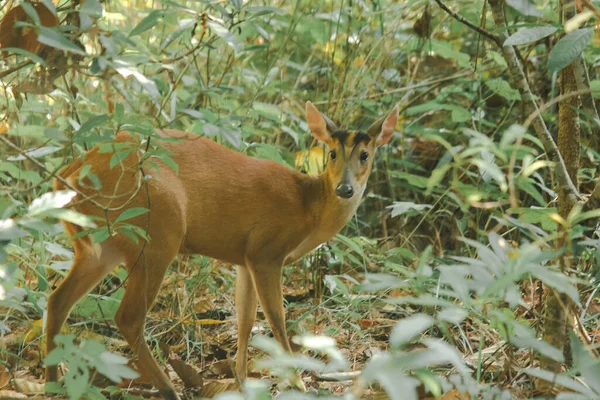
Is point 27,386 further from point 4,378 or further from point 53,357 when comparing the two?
point 53,357

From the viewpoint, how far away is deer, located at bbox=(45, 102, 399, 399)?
3744 millimetres

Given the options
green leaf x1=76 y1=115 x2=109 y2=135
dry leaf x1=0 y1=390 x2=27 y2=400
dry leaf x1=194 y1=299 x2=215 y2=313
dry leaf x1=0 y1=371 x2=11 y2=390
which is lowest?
dry leaf x1=194 y1=299 x2=215 y2=313

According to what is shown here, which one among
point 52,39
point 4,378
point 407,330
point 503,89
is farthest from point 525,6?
point 4,378

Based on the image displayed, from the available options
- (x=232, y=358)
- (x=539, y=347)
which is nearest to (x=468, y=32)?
(x=232, y=358)

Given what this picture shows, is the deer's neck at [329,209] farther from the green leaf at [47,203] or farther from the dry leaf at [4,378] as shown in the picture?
the green leaf at [47,203]

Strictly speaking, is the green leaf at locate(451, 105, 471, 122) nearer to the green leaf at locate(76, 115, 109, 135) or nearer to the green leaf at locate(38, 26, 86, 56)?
the green leaf at locate(76, 115, 109, 135)

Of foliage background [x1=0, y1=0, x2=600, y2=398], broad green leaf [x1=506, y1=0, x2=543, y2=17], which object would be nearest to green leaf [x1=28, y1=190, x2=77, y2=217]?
foliage background [x1=0, y1=0, x2=600, y2=398]

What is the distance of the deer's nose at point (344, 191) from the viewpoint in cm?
435

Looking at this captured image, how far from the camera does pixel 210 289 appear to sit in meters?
5.08

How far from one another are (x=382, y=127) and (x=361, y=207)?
74.9 inches

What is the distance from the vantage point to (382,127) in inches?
184

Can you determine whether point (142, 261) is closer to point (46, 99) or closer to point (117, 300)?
point (117, 300)

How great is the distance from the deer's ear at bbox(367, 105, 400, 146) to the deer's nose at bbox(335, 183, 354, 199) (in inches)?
18.9

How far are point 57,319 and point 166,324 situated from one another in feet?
2.71
